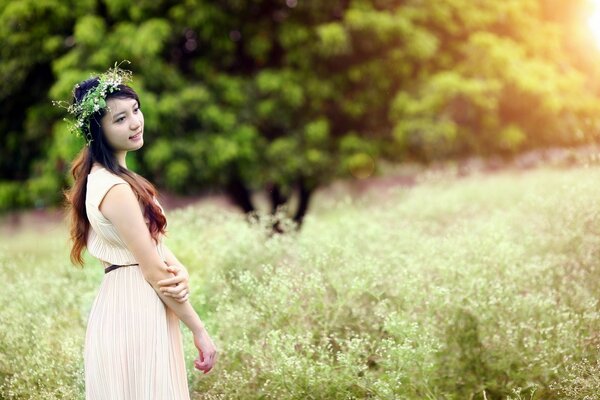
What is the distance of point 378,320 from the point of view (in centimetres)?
512

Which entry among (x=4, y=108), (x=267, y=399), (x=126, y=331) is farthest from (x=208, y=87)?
(x=126, y=331)

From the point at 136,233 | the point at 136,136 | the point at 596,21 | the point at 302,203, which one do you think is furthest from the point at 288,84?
the point at 136,233

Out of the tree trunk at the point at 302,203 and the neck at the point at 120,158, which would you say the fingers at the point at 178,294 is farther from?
the tree trunk at the point at 302,203

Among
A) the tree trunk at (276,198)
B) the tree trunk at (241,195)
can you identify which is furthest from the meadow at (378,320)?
the tree trunk at (276,198)

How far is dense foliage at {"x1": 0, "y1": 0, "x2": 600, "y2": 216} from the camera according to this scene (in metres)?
10.6

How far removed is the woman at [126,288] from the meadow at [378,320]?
1.19m

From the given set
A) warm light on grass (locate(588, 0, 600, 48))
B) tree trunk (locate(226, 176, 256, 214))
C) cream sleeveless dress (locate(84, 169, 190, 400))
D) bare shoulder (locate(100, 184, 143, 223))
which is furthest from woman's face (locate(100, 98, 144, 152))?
warm light on grass (locate(588, 0, 600, 48))

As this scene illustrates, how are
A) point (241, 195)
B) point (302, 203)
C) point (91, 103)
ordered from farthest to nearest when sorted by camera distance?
point (302, 203)
point (241, 195)
point (91, 103)

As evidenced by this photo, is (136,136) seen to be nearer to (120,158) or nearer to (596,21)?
(120,158)

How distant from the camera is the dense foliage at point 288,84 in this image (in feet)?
34.6

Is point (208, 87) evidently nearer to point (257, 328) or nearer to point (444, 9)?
point (444, 9)

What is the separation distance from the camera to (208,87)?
37.3 ft

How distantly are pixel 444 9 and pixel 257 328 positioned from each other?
8520 millimetres

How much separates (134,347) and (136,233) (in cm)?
58
